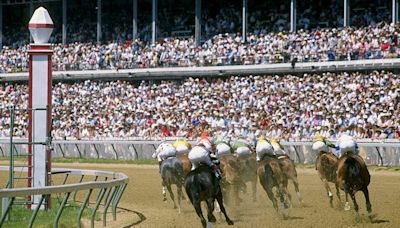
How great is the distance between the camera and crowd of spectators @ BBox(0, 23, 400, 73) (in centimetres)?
3194

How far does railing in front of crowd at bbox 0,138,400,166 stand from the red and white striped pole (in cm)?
1228

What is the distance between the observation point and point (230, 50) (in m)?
36.3

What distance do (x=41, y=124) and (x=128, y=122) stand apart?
18563mm

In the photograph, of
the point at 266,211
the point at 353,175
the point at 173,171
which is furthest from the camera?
the point at 173,171

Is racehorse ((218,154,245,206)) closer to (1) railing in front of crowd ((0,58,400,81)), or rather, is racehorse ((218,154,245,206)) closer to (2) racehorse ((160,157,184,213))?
(2) racehorse ((160,157,184,213))

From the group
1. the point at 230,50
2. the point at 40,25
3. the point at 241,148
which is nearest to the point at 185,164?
the point at 241,148

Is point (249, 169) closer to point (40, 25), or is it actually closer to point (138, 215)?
point (138, 215)

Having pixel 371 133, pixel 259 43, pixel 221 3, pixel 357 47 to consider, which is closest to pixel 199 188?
pixel 371 133

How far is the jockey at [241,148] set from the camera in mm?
17828

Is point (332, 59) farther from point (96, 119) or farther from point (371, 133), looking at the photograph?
point (96, 119)

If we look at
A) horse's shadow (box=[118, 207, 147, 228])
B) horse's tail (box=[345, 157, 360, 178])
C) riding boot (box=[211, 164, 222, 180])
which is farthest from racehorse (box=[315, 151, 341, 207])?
riding boot (box=[211, 164, 222, 180])

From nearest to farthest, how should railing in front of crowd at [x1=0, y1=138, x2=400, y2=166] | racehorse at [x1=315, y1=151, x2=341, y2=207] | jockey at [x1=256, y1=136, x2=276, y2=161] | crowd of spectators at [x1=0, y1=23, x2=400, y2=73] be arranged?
jockey at [x1=256, y1=136, x2=276, y2=161] < racehorse at [x1=315, y1=151, x2=341, y2=207] < railing in front of crowd at [x1=0, y1=138, x2=400, y2=166] < crowd of spectators at [x1=0, y1=23, x2=400, y2=73]

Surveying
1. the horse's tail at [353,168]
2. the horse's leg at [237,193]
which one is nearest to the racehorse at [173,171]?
the horse's leg at [237,193]

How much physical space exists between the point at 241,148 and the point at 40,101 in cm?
407
